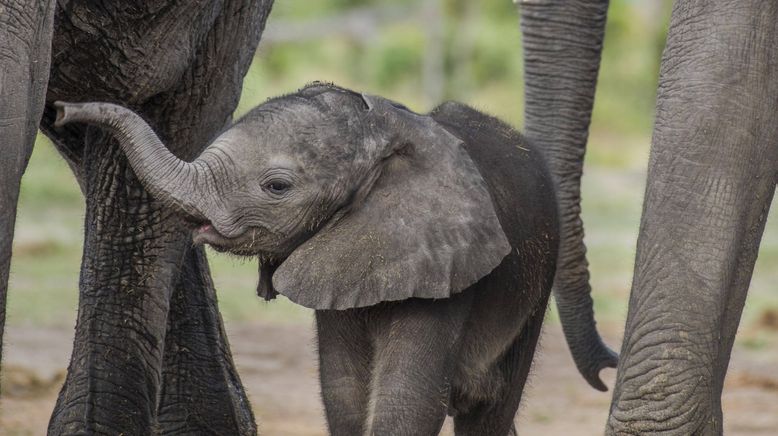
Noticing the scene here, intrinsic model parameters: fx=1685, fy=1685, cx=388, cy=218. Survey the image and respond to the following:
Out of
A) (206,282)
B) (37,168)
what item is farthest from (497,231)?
(37,168)

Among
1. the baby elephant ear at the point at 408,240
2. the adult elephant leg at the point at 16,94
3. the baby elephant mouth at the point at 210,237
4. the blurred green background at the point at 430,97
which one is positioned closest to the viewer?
the adult elephant leg at the point at 16,94

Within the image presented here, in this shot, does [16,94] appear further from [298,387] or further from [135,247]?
[298,387]

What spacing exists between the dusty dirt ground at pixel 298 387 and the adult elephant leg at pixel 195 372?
786mm

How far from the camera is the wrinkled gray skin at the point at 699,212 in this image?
3.60 metres

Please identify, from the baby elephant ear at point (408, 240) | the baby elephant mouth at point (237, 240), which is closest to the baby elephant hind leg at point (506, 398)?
the baby elephant ear at point (408, 240)

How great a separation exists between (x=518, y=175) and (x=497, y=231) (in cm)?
40

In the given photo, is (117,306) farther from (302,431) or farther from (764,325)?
(764,325)

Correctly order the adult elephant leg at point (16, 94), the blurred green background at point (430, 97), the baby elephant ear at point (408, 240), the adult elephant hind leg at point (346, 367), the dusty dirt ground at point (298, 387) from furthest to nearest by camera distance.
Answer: the blurred green background at point (430, 97) → the dusty dirt ground at point (298, 387) → the adult elephant hind leg at point (346, 367) → the baby elephant ear at point (408, 240) → the adult elephant leg at point (16, 94)

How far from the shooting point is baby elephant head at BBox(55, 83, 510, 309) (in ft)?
11.6

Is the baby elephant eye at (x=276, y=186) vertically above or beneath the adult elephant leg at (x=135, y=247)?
beneath

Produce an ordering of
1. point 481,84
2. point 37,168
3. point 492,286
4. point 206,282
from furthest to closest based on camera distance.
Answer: point 481,84 → point 37,168 → point 206,282 → point 492,286

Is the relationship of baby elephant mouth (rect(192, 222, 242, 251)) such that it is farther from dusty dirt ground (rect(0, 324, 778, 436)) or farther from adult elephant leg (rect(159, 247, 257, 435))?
dusty dirt ground (rect(0, 324, 778, 436))

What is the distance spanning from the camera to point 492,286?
3973 mm

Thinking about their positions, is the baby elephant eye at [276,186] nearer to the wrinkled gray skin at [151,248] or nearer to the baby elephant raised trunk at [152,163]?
the baby elephant raised trunk at [152,163]
